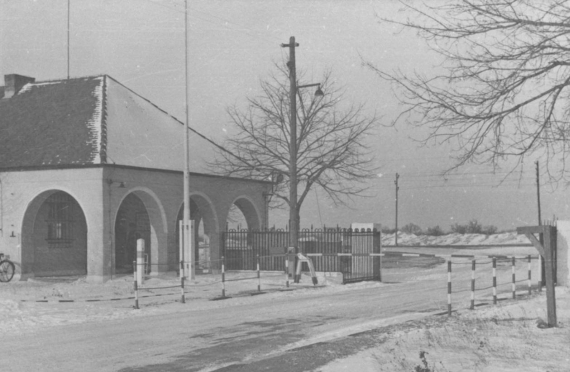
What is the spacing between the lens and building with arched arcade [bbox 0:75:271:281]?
982 inches

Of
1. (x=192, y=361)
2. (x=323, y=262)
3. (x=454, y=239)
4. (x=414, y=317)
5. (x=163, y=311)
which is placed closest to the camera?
(x=192, y=361)

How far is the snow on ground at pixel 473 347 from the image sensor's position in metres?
7.82

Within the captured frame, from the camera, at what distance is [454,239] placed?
7150cm

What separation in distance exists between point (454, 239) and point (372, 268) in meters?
48.4

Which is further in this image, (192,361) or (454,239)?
(454,239)

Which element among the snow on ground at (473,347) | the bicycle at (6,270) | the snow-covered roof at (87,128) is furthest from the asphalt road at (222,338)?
the bicycle at (6,270)

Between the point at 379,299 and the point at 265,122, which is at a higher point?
the point at 265,122

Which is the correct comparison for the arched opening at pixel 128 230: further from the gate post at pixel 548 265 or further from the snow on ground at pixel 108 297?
the gate post at pixel 548 265

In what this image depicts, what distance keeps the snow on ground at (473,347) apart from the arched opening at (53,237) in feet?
60.5

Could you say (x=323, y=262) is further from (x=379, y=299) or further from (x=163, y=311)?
(x=163, y=311)

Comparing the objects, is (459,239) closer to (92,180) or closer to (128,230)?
(128,230)

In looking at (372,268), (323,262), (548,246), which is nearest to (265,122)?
(323,262)

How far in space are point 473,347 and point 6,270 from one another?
2080 cm

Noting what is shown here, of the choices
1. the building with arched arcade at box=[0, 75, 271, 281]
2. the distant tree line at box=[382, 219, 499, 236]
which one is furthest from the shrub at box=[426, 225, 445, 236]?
the building with arched arcade at box=[0, 75, 271, 281]
